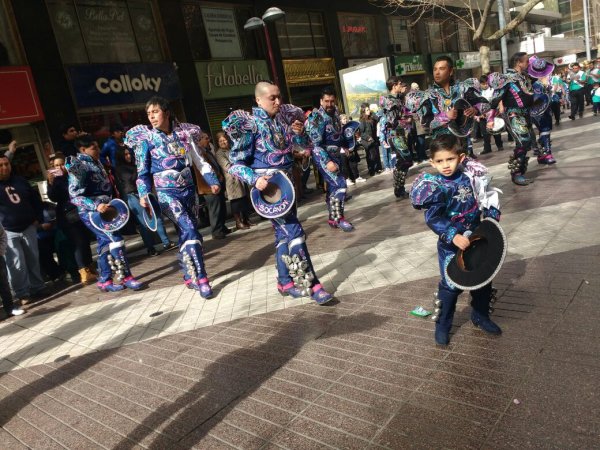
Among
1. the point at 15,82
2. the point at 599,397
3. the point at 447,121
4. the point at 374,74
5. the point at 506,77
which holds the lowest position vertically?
the point at 599,397

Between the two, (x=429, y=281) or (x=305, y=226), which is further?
(x=305, y=226)

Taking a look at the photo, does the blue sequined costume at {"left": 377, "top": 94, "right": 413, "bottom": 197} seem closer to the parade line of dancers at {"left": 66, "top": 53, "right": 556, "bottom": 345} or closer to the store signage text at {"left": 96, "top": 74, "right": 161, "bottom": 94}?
the parade line of dancers at {"left": 66, "top": 53, "right": 556, "bottom": 345}

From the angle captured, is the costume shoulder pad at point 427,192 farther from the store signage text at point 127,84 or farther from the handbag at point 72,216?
the store signage text at point 127,84

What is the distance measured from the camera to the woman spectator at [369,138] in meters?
12.5

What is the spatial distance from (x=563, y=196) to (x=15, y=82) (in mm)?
12322

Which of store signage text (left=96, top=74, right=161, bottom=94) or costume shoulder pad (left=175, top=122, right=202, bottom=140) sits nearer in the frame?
costume shoulder pad (left=175, top=122, right=202, bottom=140)

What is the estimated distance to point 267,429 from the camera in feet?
8.89

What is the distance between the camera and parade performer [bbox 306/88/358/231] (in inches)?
272

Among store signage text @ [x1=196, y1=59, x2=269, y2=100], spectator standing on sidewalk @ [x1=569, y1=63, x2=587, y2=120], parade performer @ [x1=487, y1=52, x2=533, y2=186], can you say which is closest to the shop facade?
store signage text @ [x1=196, y1=59, x2=269, y2=100]

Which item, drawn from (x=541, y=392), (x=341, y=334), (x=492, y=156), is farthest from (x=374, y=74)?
(x=541, y=392)

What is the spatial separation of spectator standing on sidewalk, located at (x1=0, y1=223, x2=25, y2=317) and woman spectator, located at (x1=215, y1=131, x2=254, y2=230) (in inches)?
155

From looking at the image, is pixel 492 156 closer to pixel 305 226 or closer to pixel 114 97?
pixel 305 226

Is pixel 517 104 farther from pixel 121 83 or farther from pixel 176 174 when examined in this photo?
pixel 121 83

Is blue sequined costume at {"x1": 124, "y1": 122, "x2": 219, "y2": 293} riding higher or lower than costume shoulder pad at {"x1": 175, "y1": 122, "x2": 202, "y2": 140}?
lower
